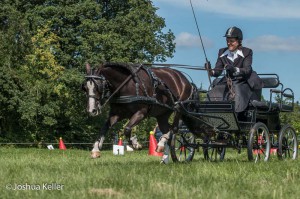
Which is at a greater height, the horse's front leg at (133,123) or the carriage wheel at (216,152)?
the horse's front leg at (133,123)

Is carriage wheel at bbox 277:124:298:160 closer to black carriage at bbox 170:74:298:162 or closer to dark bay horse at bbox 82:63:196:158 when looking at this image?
black carriage at bbox 170:74:298:162

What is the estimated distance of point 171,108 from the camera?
11.6 m

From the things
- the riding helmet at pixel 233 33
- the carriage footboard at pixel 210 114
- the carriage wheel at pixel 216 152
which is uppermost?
the riding helmet at pixel 233 33

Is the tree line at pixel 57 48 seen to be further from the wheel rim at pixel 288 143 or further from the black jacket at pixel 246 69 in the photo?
the black jacket at pixel 246 69

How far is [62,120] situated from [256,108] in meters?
38.2

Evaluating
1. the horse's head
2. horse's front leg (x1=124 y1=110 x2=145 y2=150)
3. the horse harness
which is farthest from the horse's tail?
the horse's head

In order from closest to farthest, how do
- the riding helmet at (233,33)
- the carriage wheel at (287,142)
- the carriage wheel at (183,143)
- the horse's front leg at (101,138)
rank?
1. the horse's front leg at (101,138)
2. the riding helmet at (233,33)
3. the carriage wheel at (183,143)
4. the carriage wheel at (287,142)

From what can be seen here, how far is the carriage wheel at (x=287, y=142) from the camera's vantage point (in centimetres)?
1280

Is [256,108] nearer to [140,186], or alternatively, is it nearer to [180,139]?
[180,139]

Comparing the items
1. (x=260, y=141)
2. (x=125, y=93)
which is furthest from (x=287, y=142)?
(x=125, y=93)

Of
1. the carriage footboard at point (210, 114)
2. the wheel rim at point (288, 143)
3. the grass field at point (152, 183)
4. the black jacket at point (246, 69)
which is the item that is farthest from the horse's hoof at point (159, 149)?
the wheel rim at point (288, 143)

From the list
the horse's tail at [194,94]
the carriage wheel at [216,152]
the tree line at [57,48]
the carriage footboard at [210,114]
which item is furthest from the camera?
the tree line at [57,48]

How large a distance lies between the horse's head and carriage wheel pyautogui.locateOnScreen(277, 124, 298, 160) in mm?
4231

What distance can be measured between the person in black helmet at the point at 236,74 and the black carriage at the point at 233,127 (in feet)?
0.68
